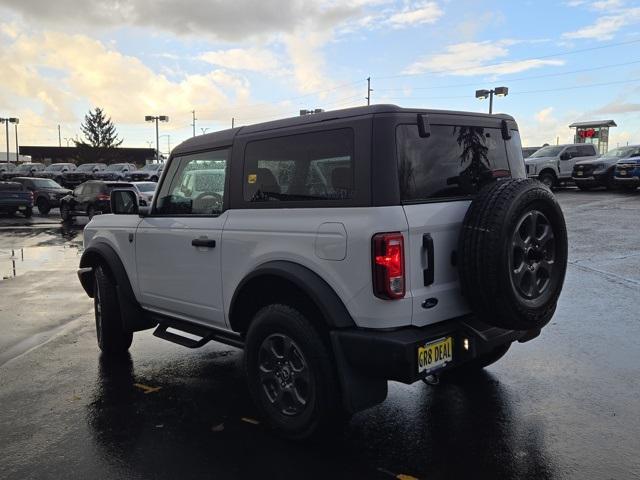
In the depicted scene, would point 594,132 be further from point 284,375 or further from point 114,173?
point 284,375

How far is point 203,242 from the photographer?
4.05 meters

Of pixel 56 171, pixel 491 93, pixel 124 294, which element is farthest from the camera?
pixel 56 171

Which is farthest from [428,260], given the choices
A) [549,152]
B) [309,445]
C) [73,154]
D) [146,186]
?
[73,154]

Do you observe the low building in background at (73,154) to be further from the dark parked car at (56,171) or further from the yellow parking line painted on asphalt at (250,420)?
the yellow parking line painted on asphalt at (250,420)

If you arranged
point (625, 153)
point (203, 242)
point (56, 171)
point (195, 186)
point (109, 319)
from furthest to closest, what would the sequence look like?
1. point (56, 171)
2. point (625, 153)
3. point (109, 319)
4. point (195, 186)
5. point (203, 242)

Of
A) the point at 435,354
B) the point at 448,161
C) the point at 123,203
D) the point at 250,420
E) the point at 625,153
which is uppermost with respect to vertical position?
the point at 625,153

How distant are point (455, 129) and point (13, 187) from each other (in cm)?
2400

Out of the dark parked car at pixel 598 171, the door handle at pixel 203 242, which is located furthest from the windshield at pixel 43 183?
the door handle at pixel 203 242

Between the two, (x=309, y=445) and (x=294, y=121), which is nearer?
(x=309, y=445)

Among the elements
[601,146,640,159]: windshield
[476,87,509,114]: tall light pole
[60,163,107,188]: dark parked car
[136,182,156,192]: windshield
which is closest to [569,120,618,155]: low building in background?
[476,87,509,114]: tall light pole

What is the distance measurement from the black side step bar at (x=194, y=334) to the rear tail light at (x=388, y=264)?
147cm

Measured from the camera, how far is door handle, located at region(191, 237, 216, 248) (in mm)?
3983

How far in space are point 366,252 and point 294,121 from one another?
1.12 metres

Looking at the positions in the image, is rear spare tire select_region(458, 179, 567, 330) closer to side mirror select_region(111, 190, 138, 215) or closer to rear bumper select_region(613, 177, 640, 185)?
side mirror select_region(111, 190, 138, 215)
